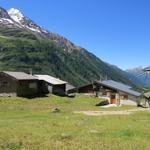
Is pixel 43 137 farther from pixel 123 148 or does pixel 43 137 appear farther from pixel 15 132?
pixel 123 148

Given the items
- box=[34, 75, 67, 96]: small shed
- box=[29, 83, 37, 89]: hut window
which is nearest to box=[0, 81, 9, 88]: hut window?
box=[29, 83, 37, 89]: hut window

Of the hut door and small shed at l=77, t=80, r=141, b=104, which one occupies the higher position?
small shed at l=77, t=80, r=141, b=104

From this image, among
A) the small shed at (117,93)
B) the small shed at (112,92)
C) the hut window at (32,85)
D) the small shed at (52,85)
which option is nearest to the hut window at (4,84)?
the hut window at (32,85)

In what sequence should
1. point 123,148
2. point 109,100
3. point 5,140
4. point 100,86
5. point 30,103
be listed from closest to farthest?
1. point 123,148
2. point 5,140
3. point 30,103
4. point 109,100
5. point 100,86

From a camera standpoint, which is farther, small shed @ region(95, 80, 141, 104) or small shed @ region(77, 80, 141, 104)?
small shed @ region(77, 80, 141, 104)

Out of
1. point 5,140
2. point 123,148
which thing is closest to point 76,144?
point 123,148

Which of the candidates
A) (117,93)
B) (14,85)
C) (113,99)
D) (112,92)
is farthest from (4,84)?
→ (117,93)

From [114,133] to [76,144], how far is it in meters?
6.06

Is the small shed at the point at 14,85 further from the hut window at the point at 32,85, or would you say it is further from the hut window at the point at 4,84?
the hut window at the point at 32,85

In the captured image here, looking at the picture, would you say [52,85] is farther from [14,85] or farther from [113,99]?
[14,85]

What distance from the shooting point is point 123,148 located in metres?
22.1

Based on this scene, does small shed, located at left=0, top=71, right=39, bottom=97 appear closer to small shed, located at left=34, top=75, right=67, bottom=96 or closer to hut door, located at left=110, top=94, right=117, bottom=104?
small shed, located at left=34, top=75, right=67, bottom=96

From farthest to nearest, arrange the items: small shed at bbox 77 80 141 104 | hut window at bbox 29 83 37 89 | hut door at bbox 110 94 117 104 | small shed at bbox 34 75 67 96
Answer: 1. small shed at bbox 34 75 67 96
2. hut door at bbox 110 94 117 104
3. small shed at bbox 77 80 141 104
4. hut window at bbox 29 83 37 89

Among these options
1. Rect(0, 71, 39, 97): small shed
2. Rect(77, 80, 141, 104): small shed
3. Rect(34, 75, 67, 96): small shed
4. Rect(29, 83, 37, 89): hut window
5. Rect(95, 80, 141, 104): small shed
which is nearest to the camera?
Rect(0, 71, 39, 97): small shed
